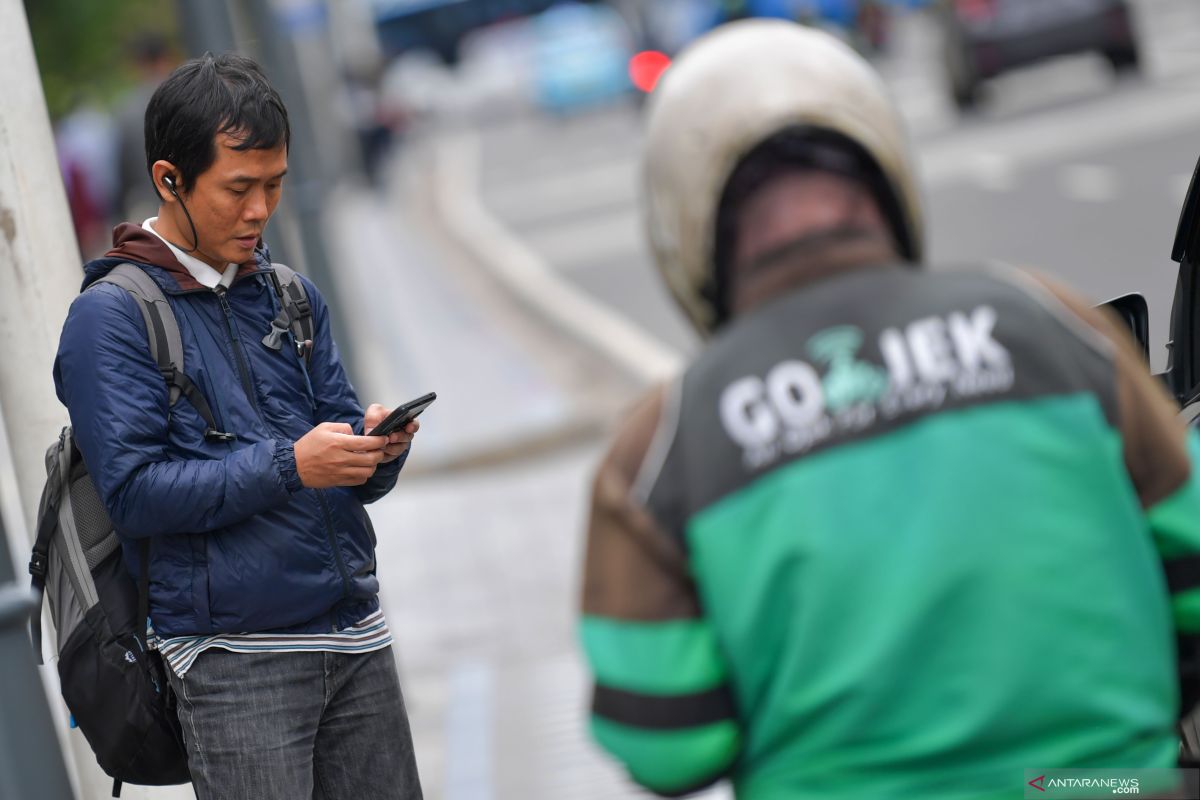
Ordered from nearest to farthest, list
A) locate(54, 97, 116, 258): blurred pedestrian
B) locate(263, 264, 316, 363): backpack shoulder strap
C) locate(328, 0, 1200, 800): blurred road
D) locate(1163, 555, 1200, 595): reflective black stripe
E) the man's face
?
1. locate(1163, 555, 1200, 595): reflective black stripe
2. the man's face
3. locate(263, 264, 316, 363): backpack shoulder strap
4. locate(328, 0, 1200, 800): blurred road
5. locate(54, 97, 116, 258): blurred pedestrian

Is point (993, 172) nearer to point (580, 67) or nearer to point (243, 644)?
point (243, 644)

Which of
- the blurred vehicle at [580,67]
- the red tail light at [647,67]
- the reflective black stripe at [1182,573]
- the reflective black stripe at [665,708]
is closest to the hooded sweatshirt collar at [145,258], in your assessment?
the reflective black stripe at [665,708]

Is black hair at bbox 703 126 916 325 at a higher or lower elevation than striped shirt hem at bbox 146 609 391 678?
higher

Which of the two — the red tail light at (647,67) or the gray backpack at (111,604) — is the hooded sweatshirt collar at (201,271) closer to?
the gray backpack at (111,604)

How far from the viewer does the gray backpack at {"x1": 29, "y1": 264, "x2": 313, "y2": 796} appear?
9.60 ft

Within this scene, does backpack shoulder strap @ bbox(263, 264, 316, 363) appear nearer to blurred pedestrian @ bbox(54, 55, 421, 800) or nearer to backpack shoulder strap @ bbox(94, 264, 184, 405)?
blurred pedestrian @ bbox(54, 55, 421, 800)

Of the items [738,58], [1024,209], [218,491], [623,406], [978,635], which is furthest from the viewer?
[1024,209]

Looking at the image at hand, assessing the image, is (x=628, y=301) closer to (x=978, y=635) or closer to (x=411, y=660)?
(x=411, y=660)

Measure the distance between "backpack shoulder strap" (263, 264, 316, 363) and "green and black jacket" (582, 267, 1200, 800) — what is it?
125 cm

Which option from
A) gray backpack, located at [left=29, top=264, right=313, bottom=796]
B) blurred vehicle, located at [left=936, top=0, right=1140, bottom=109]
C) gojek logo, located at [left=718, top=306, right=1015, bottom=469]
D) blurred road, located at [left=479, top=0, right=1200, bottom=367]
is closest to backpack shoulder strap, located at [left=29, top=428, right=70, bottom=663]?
gray backpack, located at [left=29, top=264, right=313, bottom=796]

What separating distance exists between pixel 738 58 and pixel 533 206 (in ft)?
72.3

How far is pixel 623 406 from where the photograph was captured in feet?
34.7

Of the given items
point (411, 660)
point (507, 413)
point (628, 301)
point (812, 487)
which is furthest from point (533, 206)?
point (812, 487)

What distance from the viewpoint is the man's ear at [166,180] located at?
2.95 meters
